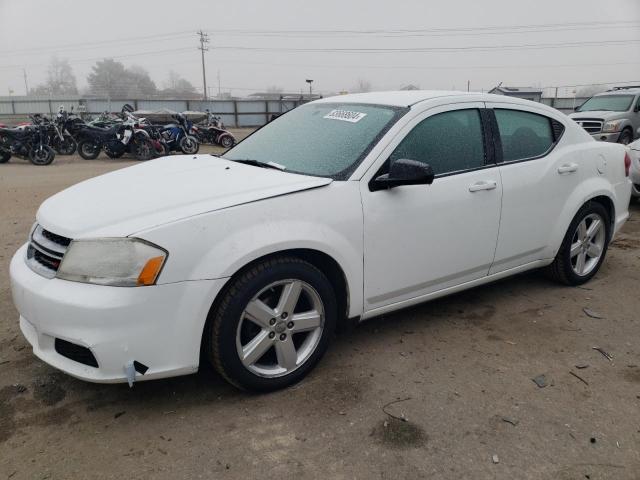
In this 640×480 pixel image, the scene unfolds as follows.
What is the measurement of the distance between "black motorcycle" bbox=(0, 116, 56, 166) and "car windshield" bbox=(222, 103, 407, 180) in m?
11.8

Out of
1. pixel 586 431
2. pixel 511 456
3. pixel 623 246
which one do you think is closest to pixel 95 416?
pixel 511 456

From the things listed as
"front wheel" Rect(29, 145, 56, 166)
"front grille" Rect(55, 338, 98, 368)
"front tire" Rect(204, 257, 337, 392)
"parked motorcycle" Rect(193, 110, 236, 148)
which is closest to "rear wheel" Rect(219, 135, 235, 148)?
"parked motorcycle" Rect(193, 110, 236, 148)

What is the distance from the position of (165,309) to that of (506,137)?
262 cm

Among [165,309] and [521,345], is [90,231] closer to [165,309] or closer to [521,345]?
[165,309]

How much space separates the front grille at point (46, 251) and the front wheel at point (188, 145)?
12515 mm

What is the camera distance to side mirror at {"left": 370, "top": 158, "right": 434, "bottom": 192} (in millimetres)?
2844

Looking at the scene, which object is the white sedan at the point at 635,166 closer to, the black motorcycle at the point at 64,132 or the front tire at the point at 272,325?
the front tire at the point at 272,325

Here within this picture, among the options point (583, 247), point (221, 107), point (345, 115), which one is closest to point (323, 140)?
point (345, 115)

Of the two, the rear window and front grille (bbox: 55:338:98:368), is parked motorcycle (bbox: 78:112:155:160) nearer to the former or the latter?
the rear window

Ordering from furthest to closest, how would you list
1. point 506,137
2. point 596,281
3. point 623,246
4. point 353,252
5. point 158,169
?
point 623,246
point 596,281
point 506,137
point 158,169
point 353,252

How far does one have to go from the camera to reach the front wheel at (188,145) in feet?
49.1

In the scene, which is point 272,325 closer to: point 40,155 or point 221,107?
point 40,155

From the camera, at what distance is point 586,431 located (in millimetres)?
2516

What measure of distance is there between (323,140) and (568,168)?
1961 mm
